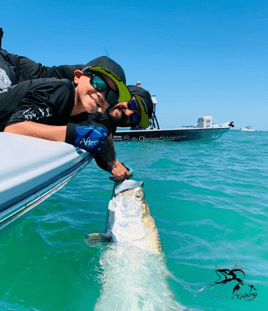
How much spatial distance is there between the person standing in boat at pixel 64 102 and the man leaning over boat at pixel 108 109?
1.68 feet

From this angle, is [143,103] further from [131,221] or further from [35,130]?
[35,130]

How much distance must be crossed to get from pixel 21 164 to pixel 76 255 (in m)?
1.84

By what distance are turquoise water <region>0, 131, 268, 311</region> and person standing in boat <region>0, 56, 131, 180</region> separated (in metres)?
0.81

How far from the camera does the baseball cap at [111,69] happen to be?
239 centimetres

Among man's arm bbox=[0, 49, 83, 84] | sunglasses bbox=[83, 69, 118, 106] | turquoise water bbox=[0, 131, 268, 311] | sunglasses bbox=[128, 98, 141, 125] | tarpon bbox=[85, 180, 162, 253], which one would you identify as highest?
man's arm bbox=[0, 49, 83, 84]

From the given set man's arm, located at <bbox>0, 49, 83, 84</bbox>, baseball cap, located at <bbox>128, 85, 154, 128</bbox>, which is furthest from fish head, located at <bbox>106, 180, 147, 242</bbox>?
man's arm, located at <bbox>0, 49, 83, 84</bbox>

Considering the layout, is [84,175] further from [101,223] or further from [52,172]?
[52,172]

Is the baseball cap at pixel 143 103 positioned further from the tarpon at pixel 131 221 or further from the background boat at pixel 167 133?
the background boat at pixel 167 133

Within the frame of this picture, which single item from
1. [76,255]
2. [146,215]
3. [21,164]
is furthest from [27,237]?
[21,164]

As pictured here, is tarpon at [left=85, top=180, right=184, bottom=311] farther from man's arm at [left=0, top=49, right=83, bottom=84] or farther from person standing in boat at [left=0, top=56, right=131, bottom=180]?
man's arm at [left=0, top=49, right=83, bottom=84]

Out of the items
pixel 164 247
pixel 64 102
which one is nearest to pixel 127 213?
pixel 164 247

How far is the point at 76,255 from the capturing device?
298 cm

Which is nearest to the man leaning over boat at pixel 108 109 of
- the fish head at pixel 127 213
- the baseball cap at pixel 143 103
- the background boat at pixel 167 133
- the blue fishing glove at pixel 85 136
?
the baseball cap at pixel 143 103

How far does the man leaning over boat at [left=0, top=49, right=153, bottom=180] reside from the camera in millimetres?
3068
